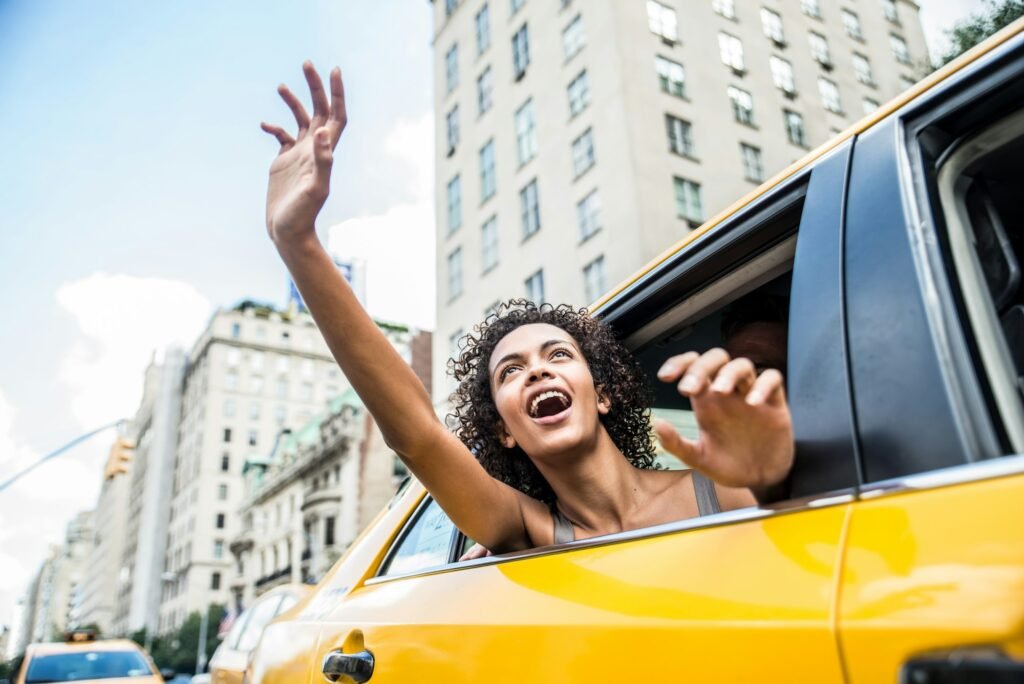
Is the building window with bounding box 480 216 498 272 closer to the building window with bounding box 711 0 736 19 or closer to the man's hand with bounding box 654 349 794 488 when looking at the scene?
the building window with bounding box 711 0 736 19

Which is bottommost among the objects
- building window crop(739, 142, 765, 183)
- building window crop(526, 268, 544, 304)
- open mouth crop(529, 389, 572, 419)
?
open mouth crop(529, 389, 572, 419)

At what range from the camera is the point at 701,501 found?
1.70m

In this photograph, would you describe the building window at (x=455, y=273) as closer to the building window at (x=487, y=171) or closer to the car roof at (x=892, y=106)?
the building window at (x=487, y=171)

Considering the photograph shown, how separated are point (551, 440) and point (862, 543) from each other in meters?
1.01

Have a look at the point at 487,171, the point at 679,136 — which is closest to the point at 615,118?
the point at 679,136

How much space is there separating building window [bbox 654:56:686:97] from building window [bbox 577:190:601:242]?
4262 mm

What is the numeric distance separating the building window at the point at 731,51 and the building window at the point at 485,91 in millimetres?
8201

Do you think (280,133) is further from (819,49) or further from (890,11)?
(890,11)

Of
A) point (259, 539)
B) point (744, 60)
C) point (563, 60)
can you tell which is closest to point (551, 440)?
point (563, 60)

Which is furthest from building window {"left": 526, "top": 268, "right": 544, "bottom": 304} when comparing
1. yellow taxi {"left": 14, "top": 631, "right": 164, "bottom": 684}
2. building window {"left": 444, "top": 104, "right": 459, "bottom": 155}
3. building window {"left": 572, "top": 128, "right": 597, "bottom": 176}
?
yellow taxi {"left": 14, "top": 631, "right": 164, "bottom": 684}

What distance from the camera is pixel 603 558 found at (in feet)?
4.29

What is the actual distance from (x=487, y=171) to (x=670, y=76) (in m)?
7.40

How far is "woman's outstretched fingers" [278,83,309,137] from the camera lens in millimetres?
1657

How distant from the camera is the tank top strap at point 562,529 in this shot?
6.10ft
